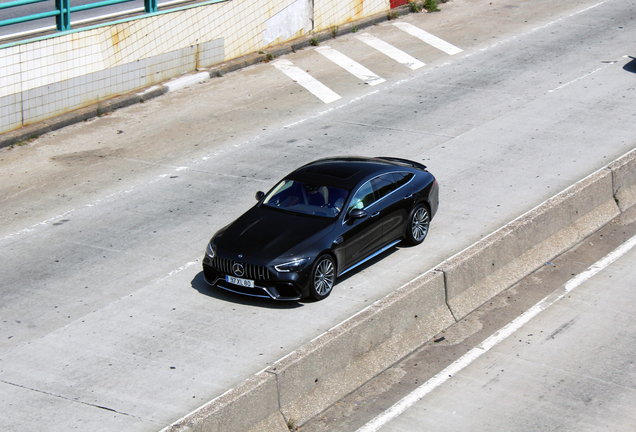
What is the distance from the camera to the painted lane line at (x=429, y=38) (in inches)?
892

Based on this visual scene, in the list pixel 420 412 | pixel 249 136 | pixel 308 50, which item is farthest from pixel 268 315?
pixel 308 50

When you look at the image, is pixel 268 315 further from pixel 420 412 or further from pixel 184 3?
pixel 184 3

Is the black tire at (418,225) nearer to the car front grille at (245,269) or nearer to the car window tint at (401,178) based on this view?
the car window tint at (401,178)

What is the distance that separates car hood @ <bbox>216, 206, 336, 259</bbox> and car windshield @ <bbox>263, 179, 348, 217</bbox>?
0.49 feet

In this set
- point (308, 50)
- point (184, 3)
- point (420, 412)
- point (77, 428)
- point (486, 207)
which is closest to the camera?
point (77, 428)

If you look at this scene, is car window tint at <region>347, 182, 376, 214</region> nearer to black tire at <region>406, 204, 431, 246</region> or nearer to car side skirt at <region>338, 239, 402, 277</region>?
car side skirt at <region>338, 239, 402, 277</region>

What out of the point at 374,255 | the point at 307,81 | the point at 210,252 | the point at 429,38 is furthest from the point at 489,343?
the point at 429,38

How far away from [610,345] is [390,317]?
8.52ft

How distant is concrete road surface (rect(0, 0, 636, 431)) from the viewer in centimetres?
884

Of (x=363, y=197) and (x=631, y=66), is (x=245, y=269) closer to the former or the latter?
(x=363, y=197)

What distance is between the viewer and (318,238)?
33.5 ft

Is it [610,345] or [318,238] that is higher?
[318,238]

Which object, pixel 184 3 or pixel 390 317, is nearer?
pixel 390 317

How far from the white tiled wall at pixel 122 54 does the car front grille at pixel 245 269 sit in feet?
29.2
